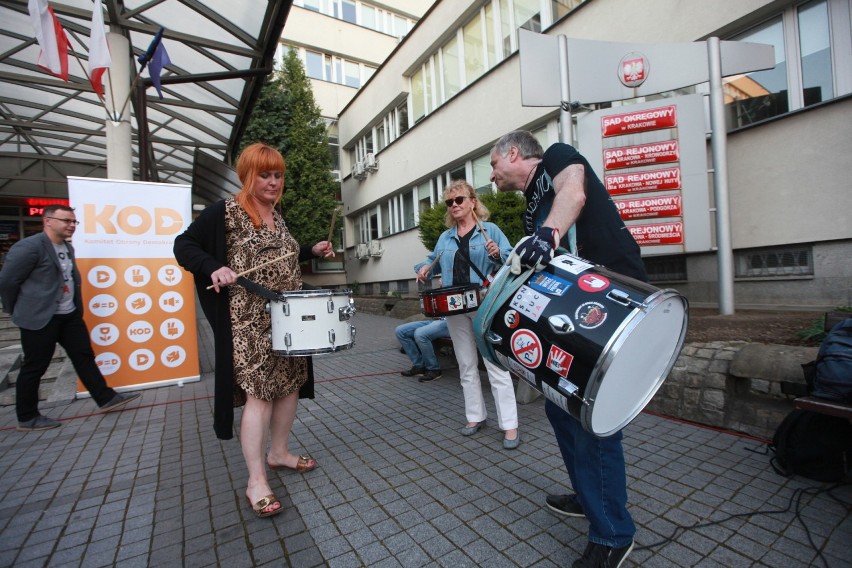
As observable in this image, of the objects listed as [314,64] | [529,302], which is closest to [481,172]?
[529,302]

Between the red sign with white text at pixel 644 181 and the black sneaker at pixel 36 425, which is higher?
the red sign with white text at pixel 644 181

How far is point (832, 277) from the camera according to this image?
526 cm

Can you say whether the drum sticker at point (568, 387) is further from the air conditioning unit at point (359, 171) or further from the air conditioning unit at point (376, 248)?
the air conditioning unit at point (359, 171)

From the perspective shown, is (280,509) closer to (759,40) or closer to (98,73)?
(98,73)

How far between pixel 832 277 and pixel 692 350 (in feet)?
10.9

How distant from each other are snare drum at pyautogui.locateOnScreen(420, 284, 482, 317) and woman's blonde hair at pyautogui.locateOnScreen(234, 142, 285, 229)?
1278 mm

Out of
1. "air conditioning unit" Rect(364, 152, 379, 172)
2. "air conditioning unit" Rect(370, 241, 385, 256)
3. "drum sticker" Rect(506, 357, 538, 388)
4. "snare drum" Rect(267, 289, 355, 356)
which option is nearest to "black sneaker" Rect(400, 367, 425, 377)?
"snare drum" Rect(267, 289, 355, 356)

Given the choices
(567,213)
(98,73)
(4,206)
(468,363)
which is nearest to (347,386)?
(468,363)

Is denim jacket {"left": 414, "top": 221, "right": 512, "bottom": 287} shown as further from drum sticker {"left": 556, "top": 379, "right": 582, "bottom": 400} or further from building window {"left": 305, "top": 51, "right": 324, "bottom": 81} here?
building window {"left": 305, "top": 51, "right": 324, "bottom": 81}

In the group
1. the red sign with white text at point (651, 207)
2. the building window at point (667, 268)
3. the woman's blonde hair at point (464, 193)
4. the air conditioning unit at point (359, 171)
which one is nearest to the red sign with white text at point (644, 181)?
the red sign with white text at point (651, 207)

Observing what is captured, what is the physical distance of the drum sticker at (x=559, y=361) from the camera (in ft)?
4.87

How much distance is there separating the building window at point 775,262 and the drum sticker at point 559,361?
5.93 m

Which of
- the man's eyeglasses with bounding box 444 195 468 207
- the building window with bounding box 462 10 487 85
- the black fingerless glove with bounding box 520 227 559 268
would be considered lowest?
the black fingerless glove with bounding box 520 227 559 268

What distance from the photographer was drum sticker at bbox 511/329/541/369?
158 cm
